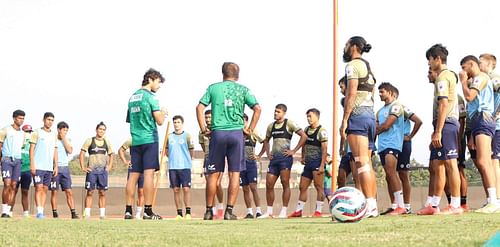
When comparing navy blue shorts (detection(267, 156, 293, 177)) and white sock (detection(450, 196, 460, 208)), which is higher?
navy blue shorts (detection(267, 156, 293, 177))

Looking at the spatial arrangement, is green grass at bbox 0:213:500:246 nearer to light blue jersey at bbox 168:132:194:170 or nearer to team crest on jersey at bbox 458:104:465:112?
team crest on jersey at bbox 458:104:465:112

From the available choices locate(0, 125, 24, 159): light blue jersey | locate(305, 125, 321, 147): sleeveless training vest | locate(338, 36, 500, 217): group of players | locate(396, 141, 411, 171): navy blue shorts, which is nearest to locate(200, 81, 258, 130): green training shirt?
locate(338, 36, 500, 217): group of players

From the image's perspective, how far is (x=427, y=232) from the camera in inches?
244

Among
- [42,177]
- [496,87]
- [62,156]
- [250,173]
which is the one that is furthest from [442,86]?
[62,156]

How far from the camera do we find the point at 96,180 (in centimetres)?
1738

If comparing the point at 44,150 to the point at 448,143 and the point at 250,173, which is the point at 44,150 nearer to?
the point at 250,173

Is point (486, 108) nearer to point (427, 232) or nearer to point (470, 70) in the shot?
point (470, 70)

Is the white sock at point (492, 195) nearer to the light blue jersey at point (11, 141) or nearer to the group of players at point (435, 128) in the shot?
the group of players at point (435, 128)

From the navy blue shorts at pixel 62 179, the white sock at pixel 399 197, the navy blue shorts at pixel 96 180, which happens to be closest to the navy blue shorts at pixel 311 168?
the white sock at pixel 399 197

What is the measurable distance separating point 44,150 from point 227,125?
6.15 m

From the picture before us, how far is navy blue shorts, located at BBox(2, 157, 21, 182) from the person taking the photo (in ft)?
51.1

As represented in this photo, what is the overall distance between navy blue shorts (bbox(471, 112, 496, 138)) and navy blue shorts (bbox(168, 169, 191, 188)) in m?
7.31

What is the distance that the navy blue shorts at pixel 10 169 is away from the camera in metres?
15.6

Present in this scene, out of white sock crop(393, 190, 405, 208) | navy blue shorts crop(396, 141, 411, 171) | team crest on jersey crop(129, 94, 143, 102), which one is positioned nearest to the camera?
team crest on jersey crop(129, 94, 143, 102)
